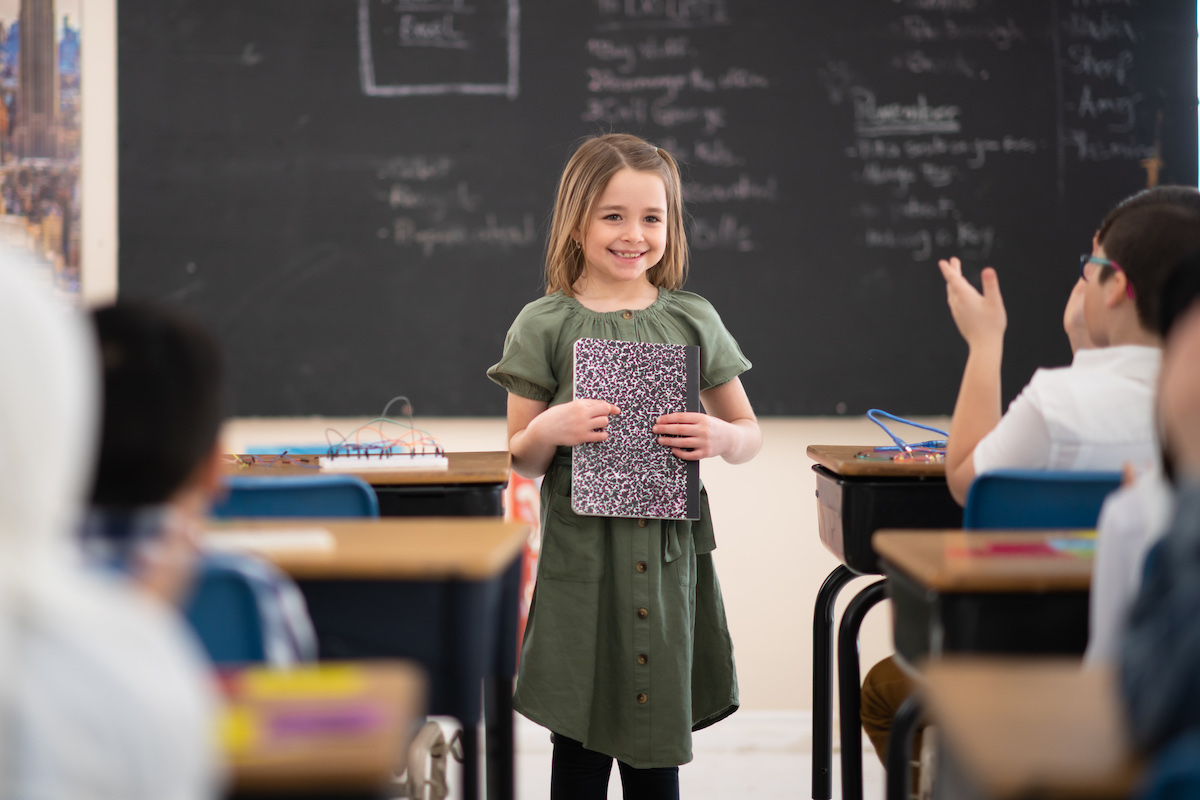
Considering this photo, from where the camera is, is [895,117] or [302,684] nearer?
[302,684]

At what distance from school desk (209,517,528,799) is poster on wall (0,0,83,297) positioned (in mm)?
2375

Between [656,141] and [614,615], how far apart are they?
1.81 m

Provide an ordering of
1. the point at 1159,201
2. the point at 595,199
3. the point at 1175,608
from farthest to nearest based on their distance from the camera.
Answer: the point at 595,199
the point at 1159,201
the point at 1175,608

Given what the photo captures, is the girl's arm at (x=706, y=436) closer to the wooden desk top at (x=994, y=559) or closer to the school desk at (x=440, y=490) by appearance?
the school desk at (x=440, y=490)

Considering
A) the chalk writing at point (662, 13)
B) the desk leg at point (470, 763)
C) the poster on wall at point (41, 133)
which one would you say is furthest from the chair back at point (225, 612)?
the poster on wall at point (41, 133)

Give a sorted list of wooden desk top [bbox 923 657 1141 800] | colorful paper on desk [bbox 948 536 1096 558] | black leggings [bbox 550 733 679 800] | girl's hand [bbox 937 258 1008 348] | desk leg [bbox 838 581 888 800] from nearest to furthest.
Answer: wooden desk top [bbox 923 657 1141 800] < colorful paper on desk [bbox 948 536 1096 558] < girl's hand [bbox 937 258 1008 348] < black leggings [bbox 550 733 679 800] < desk leg [bbox 838 581 888 800]

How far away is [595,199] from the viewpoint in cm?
232

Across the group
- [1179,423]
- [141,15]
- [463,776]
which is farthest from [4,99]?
[1179,423]

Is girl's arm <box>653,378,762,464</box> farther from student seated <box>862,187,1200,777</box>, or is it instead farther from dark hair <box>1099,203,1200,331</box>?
dark hair <box>1099,203,1200,331</box>

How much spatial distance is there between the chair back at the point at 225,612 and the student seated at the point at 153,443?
0.57 feet

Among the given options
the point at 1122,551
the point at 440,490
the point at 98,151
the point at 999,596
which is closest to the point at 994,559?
the point at 999,596

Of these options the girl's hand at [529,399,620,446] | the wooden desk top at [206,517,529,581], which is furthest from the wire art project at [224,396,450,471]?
the wooden desk top at [206,517,529,581]

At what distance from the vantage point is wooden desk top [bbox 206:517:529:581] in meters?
1.39

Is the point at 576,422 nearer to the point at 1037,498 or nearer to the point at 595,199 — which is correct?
the point at 595,199
